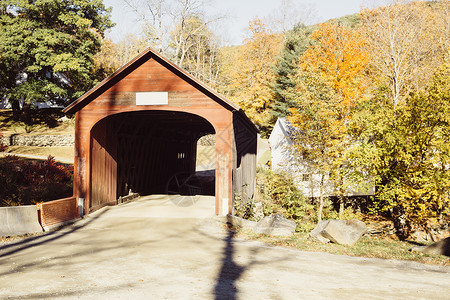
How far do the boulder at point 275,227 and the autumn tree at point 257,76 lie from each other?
25.9 meters

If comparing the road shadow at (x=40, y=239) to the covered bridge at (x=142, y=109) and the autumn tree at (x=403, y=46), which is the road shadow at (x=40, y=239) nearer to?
the covered bridge at (x=142, y=109)

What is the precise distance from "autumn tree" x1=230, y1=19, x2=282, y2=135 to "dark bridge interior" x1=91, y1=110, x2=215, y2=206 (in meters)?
13.5

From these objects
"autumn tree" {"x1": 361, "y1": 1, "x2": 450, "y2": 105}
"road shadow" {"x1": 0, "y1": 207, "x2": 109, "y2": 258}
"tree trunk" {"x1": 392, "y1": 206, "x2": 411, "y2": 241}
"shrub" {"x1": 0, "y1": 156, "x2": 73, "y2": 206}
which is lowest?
"tree trunk" {"x1": 392, "y1": 206, "x2": 411, "y2": 241}

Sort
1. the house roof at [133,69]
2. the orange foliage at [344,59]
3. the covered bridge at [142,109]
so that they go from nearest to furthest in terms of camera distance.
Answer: the house roof at [133,69] → the covered bridge at [142,109] → the orange foliage at [344,59]

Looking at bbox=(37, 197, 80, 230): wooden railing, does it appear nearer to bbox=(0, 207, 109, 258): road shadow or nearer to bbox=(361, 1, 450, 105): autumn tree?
bbox=(0, 207, 109, 258): road shadow

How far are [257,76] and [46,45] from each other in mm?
21407

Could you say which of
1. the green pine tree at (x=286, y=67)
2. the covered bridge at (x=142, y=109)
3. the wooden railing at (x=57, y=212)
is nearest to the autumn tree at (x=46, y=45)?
the green pine tree at (x=286, y=67)

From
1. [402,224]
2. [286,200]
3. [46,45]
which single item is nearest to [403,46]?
[402,224]

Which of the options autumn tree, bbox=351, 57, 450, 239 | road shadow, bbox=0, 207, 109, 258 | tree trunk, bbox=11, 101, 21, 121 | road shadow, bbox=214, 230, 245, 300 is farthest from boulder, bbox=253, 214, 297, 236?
tree trunk, bbox=11, 101, 21, 121

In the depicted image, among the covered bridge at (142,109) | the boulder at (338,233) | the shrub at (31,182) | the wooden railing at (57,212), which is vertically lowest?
the boulder at (338,233)

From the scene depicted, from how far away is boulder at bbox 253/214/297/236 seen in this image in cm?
1117

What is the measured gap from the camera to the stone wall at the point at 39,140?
95.9 feet

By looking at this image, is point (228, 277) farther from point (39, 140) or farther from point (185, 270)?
point (39, 140)

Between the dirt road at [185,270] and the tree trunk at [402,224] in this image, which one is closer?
the dirt road at [185,270]
